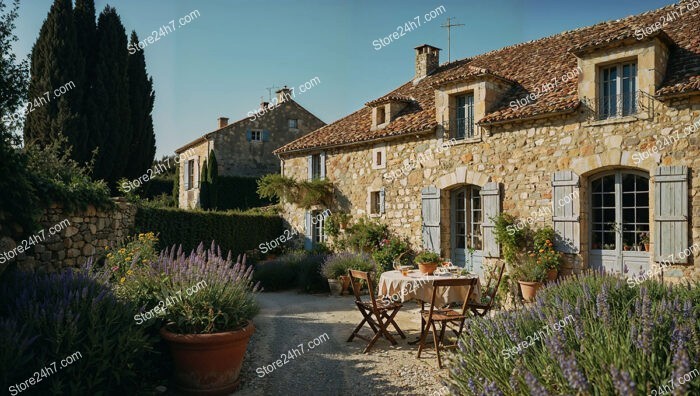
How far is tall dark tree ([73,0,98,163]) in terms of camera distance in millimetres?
15172

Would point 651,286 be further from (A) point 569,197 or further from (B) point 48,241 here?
(B) point 48,241

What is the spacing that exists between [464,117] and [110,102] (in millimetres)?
11130

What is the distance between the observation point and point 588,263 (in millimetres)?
8727

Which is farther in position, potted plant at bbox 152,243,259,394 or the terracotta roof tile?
the terracotta roof tile

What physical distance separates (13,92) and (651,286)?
7.46 metres

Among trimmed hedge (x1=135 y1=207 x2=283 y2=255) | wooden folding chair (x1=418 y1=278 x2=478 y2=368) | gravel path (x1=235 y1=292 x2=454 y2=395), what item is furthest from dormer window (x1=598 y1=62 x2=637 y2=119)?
trimmed hedge (x1=135 y1=207 x2=283 y2=255)

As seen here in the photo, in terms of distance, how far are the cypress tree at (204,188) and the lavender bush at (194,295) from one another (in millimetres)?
15743

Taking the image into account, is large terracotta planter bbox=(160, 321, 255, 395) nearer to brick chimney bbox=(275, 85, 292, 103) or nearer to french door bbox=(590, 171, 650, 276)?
french door bbox=(590, 171, 650, 276)

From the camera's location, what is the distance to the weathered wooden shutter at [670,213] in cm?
758

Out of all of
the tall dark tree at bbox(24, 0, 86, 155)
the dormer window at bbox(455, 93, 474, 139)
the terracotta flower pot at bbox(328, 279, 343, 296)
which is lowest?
the terracotta flower pot at bbox(328, 279, 343, 296)

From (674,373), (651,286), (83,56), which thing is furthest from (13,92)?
(83,56)

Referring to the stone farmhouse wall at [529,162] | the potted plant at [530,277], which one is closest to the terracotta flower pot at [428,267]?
the potted plant at [530,277]

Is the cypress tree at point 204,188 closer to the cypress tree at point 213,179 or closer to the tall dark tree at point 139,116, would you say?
the cypress tree at point 213,179

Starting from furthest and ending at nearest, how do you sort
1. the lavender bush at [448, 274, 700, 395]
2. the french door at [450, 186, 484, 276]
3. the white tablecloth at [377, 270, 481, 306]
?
the french door at [450, 186, 484, 276]
the white tablecloth at [377, 270, 481, 306]
the lavender bush at [448, 274, 700, 395]
